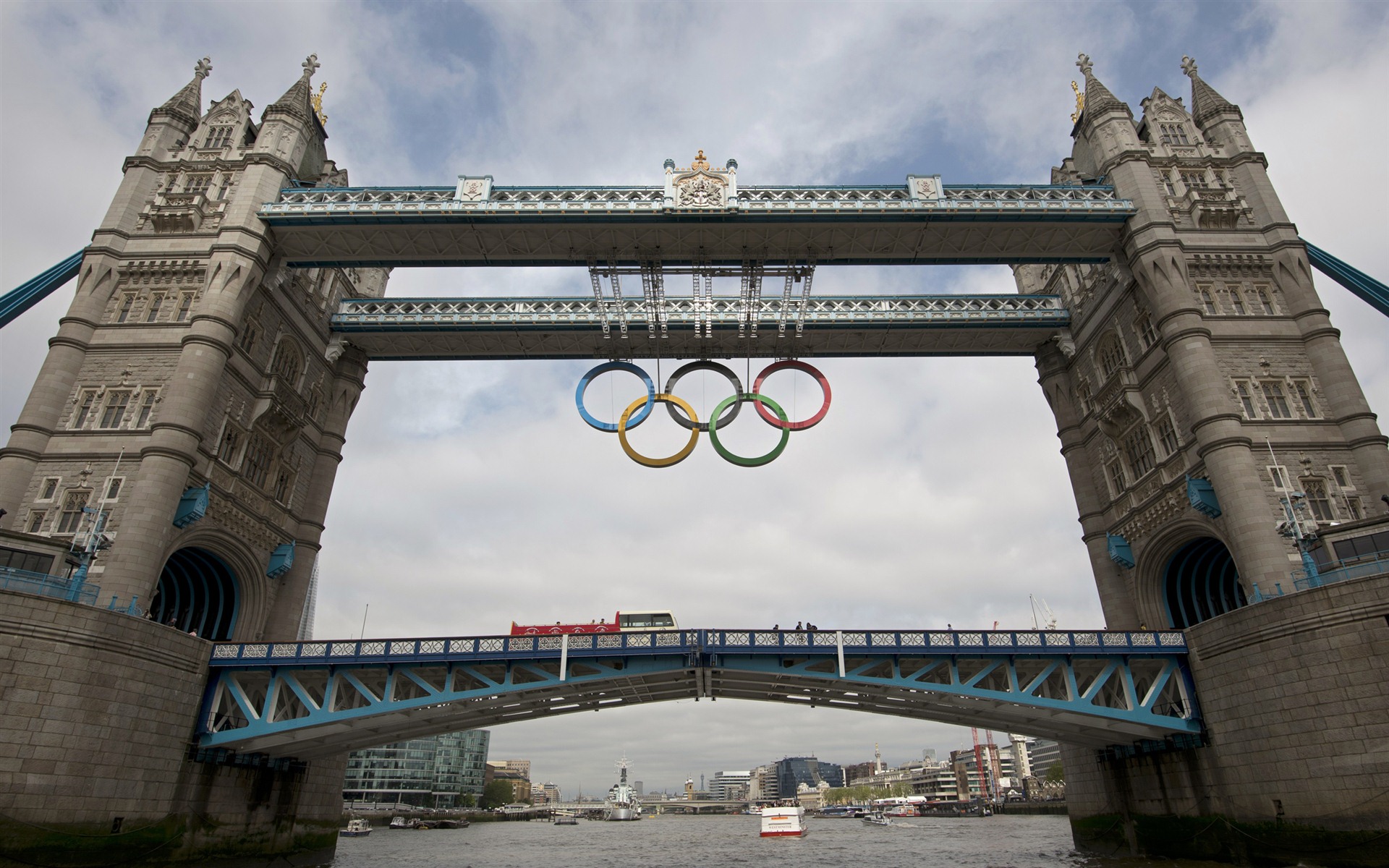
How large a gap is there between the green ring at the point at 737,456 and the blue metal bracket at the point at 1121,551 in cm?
1792

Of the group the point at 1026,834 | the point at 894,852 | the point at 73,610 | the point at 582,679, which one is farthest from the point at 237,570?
the point at 1026,834

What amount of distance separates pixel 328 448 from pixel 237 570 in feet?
31.4

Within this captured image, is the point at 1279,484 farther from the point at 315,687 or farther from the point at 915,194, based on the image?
the point at 315,687

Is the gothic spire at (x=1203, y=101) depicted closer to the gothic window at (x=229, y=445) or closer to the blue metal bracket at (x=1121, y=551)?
the blue metal bracket at (x=1121, y=551)

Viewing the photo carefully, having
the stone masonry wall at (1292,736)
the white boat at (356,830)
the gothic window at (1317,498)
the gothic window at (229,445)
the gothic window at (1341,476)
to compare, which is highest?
the gothic window at (229,445)

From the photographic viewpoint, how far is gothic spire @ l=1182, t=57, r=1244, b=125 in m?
42.6

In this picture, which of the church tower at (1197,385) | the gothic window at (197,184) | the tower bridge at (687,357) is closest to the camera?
the tower bridge at (687,357)

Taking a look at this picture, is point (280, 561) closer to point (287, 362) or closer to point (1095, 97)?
point (287, 362)

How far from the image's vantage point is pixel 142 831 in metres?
27.3

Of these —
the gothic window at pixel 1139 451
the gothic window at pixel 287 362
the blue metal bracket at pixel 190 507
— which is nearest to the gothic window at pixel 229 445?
the blue metal bracket at pixel 190 507

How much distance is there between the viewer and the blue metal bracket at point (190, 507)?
1303 inches

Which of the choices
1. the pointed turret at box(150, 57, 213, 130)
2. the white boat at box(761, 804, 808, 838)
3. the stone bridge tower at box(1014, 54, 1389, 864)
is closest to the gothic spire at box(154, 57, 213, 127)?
the pointed turret at box(150, 57, 213, 130)

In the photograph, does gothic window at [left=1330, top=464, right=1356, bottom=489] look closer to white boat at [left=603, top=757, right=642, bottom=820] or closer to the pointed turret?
the pointed turret

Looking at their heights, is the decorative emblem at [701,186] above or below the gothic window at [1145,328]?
above
